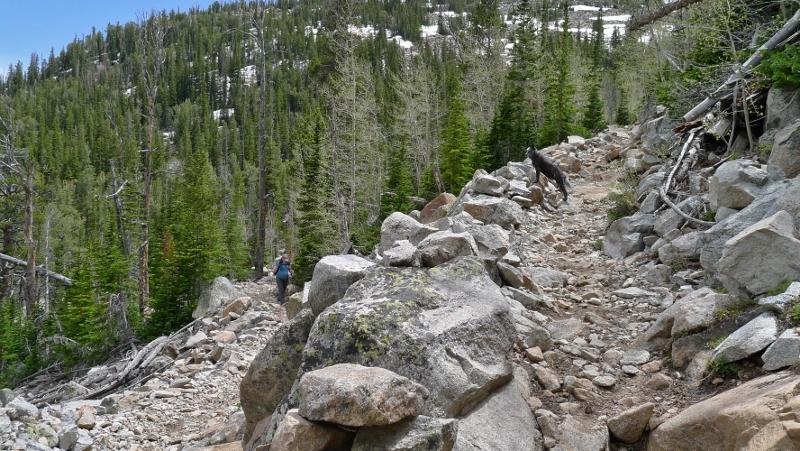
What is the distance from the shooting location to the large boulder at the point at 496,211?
12061 mm

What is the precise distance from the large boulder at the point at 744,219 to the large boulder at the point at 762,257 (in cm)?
101

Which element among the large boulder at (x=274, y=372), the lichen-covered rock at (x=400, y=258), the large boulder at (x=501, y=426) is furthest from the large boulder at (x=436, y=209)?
the large boulder at (x=501, y=426)

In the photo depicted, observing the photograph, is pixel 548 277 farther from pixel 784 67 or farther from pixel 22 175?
pixel 22 175

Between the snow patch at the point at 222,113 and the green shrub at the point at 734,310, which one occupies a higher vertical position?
the snow patch at the point at 222,113

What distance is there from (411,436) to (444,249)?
3509 mm

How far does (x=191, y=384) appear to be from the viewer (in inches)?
437

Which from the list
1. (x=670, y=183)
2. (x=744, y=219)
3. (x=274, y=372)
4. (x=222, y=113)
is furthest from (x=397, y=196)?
(x=222, y=113)

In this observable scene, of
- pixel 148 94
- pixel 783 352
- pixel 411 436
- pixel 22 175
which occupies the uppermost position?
pixel 148 94

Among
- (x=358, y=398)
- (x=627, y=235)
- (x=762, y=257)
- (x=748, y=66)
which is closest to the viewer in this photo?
(x=358, y=398)

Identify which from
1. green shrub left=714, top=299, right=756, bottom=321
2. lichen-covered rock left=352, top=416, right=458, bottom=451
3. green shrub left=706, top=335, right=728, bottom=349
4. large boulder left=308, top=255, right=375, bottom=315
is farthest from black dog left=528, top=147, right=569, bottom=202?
lichen-covered rock left=352, top=416, right=458, bottom=451

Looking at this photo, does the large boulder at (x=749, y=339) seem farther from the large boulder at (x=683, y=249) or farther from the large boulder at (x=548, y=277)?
the large boulder at (x=548, y=277)

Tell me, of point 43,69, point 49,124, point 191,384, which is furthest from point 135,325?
point 43,69

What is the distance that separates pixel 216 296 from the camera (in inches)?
682

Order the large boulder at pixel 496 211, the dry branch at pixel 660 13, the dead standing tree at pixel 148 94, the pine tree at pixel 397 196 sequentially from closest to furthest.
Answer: the large boulder at pixel 496 211 < the dry branch at pixel 660 13 < the dead standing tree at pixel 148 94 < the pine tree at pixel 397 196
